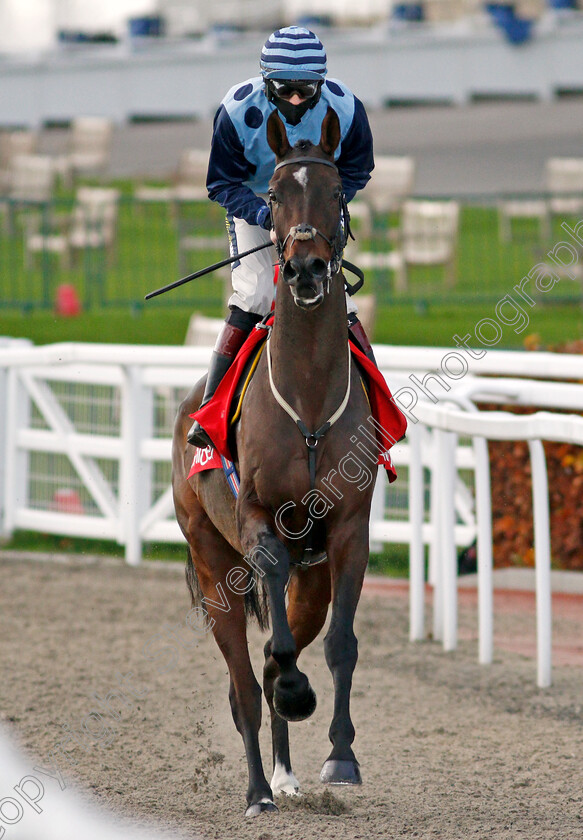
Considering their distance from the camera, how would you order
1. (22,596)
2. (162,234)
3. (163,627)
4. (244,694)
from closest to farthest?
(244,694) < (163,627) < (22,596) < (162,234)

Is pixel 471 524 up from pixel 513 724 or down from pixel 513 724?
up

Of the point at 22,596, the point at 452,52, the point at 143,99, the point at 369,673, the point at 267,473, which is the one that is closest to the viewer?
the point at 267,473

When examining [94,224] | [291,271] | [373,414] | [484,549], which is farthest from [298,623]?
[94,224]

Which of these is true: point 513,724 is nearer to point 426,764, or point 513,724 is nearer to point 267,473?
point 426,764

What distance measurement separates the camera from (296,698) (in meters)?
3.95

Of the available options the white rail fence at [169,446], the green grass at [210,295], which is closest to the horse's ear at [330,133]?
the white rail fence at [169,446]

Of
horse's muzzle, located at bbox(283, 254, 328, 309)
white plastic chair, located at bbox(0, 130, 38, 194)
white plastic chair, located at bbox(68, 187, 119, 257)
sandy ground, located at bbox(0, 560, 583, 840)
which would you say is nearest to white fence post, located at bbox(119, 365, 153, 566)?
sandy ground, located at bbox(0, 560, 583, 840)

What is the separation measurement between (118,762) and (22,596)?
9.70ft

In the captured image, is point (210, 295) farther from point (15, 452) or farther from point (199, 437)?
point (199, 437)

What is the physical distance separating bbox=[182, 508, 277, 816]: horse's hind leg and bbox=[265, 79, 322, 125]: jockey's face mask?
1.55 m

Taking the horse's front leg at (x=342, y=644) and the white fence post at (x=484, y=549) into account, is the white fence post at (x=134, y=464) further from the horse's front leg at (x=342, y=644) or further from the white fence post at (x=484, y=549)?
the horse's front leg at (x=342, y=644)

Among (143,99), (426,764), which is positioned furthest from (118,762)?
(143,99)

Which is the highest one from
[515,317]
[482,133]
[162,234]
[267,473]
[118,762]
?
[482,133]

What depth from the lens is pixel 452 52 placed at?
73.5 ft
